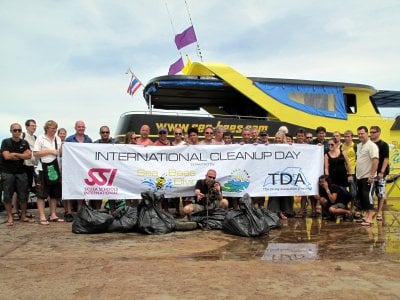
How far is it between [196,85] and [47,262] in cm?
834

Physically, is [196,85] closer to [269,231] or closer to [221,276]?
[269,231]

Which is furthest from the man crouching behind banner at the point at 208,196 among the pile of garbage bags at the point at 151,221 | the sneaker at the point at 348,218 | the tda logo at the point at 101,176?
the sneaker at the point at 348,218

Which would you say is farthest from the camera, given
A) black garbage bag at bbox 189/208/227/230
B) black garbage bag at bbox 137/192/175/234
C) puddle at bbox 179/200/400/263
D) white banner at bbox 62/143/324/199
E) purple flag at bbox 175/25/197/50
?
purple flag at bbox 175/25/197/50

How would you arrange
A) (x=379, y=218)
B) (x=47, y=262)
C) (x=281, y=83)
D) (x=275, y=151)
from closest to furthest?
(x=47, y=262), (x=379, y=218), (x=275, y=151), (x=281, y=83)

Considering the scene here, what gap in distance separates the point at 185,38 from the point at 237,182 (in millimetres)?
7587

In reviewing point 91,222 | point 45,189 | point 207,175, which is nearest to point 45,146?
point 45,189

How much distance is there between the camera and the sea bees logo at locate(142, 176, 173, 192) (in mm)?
7008

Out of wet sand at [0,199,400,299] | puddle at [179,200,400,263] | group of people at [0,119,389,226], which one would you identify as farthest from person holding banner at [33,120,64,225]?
puddle at [179,200,400,263]

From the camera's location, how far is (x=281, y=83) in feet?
37.4

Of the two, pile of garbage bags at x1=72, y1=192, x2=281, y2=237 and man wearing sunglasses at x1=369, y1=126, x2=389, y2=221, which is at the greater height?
man wearing sunglasses at x1=369, y1=126, x2=389, y2=221

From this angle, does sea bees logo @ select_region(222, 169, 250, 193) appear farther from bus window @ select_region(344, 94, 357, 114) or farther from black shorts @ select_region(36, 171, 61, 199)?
bus window @ select_region(344, 94, 357, 114)

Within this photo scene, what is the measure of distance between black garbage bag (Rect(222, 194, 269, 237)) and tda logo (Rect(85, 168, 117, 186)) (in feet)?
7.51

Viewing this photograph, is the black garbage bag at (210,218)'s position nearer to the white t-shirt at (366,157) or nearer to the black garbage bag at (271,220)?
the black garbage bag at (271,220)

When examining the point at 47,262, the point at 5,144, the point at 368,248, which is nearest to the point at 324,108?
the point at 368,248
